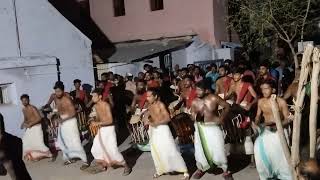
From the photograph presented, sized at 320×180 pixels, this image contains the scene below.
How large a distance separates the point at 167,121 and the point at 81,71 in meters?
7.00

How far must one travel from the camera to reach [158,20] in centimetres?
2139

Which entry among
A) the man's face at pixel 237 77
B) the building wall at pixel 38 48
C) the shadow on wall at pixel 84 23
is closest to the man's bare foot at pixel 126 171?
the man's face at pixel 237 77

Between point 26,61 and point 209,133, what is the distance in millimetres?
7085

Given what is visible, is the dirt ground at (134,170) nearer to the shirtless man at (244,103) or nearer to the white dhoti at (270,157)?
the shirtless man at (244,103)

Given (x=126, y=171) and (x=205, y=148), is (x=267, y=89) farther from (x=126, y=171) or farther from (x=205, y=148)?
(x=126, y=171)

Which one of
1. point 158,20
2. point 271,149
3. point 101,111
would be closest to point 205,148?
point 271,149

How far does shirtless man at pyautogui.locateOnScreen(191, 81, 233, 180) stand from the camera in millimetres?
7344

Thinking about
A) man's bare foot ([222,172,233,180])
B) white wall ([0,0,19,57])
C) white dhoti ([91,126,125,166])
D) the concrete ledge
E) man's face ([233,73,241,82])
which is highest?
white wall ([0,0,19,57])

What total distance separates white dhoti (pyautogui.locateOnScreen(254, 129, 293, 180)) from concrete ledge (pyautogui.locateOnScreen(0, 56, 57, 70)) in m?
7.78

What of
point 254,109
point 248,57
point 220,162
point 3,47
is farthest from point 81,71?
point 248,57

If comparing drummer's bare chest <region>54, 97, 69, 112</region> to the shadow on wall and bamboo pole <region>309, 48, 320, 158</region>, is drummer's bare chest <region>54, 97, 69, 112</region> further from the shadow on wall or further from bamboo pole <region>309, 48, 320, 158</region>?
the shadow on wall

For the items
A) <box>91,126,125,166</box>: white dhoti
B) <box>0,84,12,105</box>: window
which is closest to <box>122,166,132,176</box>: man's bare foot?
<box>91,126,125,166</box>: white dhoti

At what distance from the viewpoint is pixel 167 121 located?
779cm

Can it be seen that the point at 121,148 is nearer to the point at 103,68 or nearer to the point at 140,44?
the point at 103,68
